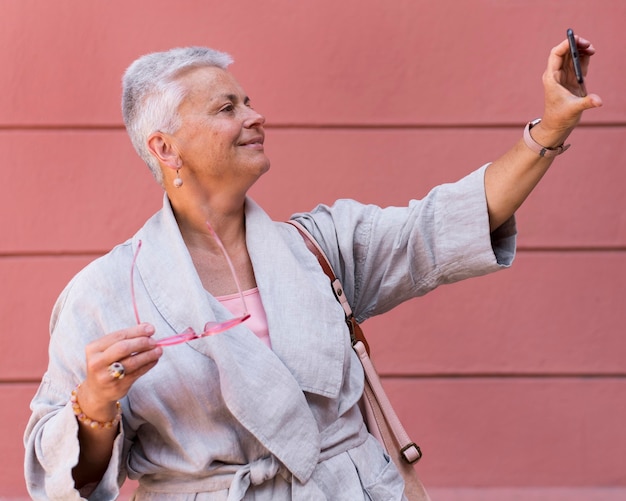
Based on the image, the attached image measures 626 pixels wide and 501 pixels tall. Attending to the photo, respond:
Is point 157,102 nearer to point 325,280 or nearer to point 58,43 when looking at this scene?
point 325,280

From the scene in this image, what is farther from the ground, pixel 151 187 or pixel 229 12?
pixel 229 12

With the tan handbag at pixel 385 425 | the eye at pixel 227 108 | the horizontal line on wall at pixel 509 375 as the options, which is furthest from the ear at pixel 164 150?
the horizontal line on wall at pixel 509 375

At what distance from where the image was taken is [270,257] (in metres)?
2.07

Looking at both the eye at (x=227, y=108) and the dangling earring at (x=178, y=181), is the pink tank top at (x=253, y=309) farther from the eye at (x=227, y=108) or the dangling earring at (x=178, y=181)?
the eye at (x=227, y=108)

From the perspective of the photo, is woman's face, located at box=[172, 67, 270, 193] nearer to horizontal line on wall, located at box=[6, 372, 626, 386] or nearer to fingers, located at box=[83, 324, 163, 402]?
fingers, located at box=[83, 324, 163, 402]

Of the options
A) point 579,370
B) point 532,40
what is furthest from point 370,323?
point 532,40

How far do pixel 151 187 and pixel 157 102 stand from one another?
144 centimetres

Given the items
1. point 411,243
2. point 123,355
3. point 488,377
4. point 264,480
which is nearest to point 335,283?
point 411,243

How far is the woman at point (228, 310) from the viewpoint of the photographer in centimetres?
184

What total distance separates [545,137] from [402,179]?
1.62 metres

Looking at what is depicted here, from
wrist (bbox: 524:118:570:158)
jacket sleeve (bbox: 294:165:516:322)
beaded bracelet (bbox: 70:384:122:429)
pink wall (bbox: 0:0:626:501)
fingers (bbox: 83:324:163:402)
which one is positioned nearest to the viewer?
fingers (bbox: 83:324:163:402)

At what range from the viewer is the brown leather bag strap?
206 centimetres

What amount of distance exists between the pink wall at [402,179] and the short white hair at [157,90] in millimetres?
1356

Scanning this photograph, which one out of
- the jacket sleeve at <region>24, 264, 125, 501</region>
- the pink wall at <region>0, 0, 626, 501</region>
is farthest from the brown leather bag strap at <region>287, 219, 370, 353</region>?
the pink wall at <region>0, 0, 626, 501</region>
